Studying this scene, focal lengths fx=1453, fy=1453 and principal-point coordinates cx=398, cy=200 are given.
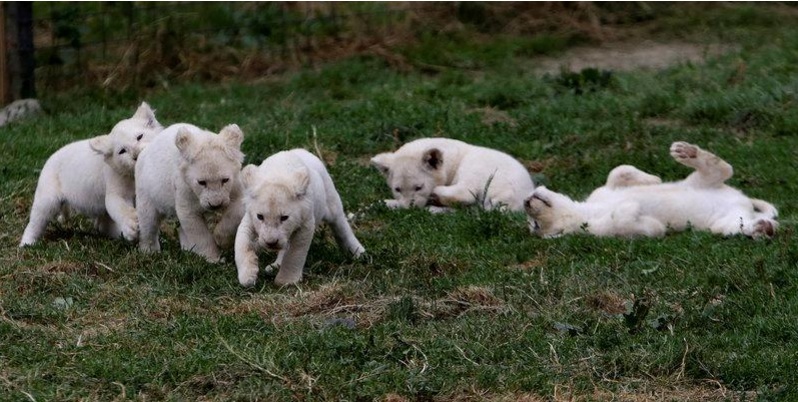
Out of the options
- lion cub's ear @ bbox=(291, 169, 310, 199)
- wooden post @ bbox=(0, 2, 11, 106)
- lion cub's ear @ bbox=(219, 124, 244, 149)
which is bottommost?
wooden post @ bbox=(0, 2, 11, 106)

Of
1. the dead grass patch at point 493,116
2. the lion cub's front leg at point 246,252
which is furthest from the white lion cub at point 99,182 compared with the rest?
the dead grass patch at point 493,116

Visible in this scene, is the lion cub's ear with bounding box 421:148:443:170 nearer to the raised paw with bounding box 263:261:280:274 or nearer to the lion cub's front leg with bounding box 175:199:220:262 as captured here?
the lion cub's front leg with bounding box 175:199:220:262

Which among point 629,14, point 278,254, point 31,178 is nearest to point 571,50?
point 629,14

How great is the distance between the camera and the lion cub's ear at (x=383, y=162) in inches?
413

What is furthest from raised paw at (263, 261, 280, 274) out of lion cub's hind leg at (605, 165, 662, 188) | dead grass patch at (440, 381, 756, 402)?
lion cub's hind leg at (605, 165, 662, 188)

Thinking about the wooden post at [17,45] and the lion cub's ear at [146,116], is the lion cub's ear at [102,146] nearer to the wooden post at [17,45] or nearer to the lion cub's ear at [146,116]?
the lion cub's ear at [146,116]

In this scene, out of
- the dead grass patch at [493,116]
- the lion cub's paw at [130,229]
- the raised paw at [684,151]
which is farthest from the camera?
the dead grass patch at [493,116]

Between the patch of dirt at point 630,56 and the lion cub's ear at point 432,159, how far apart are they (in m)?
3.85

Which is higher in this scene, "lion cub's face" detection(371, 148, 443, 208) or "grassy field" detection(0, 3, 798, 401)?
"grassy field" detection(0, 3, 798, 401)

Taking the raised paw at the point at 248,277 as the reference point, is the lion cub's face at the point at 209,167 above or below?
above

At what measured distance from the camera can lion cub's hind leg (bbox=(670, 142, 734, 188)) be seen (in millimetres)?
9094

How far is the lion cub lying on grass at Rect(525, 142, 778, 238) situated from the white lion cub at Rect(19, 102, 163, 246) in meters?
2.44

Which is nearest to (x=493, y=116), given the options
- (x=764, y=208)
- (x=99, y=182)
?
(x=764, y=208)

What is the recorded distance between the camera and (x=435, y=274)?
7.92 meters
